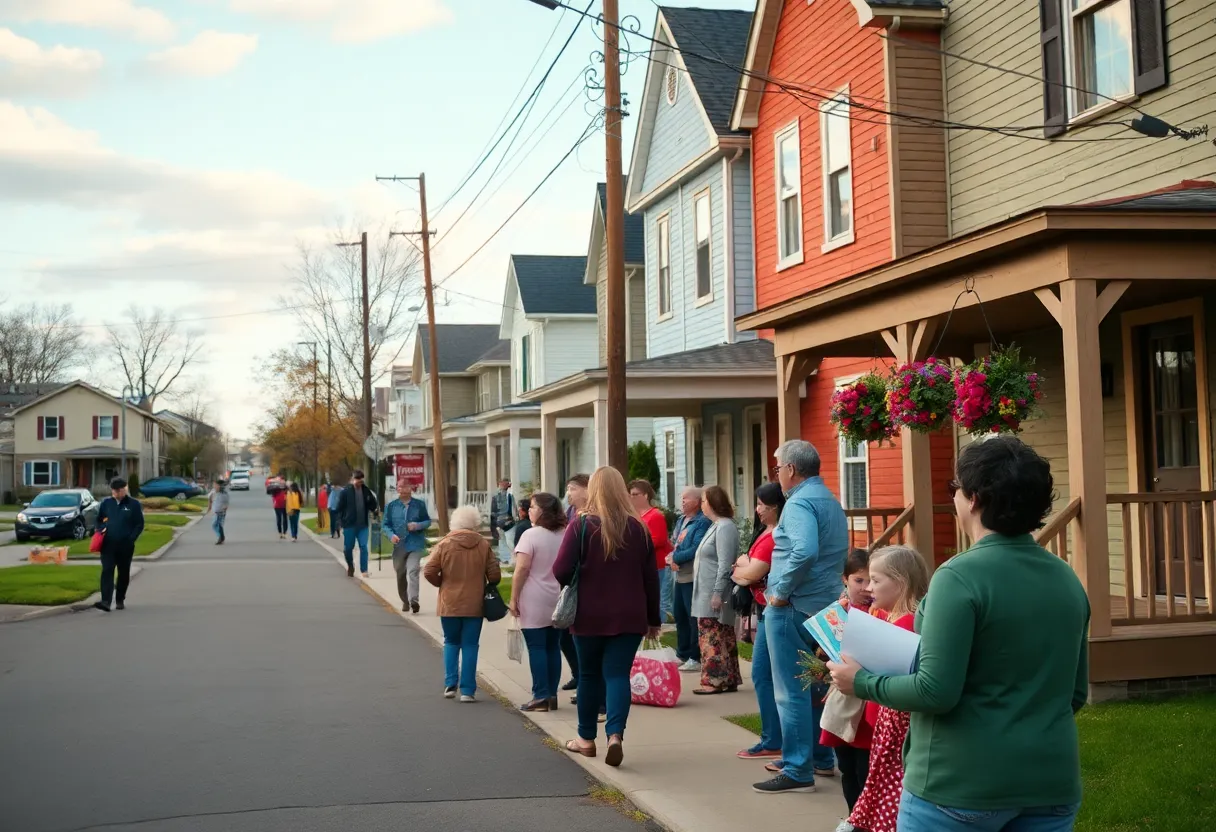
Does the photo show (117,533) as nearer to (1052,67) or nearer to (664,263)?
(664,263)

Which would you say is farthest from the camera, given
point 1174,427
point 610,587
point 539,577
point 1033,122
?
point 1033,122

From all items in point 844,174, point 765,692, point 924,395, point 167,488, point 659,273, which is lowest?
point 765,692

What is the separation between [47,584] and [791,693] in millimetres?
17998

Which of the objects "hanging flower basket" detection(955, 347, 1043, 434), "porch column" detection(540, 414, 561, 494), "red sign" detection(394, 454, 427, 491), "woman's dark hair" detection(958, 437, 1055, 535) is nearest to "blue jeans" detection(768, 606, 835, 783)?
"hanging flower basket" detection(955, 347, 1043, 434)

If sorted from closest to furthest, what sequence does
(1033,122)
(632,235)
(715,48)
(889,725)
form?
(889,725), (1033,122), (715,48), (632,235)

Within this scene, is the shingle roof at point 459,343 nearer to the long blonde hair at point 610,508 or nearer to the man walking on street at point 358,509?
the man walking on street at point 358,509

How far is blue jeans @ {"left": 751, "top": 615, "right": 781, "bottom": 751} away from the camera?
8062 millimetres

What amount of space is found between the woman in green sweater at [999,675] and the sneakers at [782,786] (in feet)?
13.3

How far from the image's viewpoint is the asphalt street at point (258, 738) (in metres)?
7.22

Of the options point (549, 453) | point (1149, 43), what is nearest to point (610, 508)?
point (1149, 43)

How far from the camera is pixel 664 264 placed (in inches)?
982

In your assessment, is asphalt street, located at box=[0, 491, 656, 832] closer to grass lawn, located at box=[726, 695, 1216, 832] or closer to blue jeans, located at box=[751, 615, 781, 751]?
blue jeans, located at box=[751, 615, 781, 751]

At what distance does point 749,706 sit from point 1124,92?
6789 millimetres

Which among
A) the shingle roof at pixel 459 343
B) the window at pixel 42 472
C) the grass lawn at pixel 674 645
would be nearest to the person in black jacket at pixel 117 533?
the grass lawn at pixel 674 645
